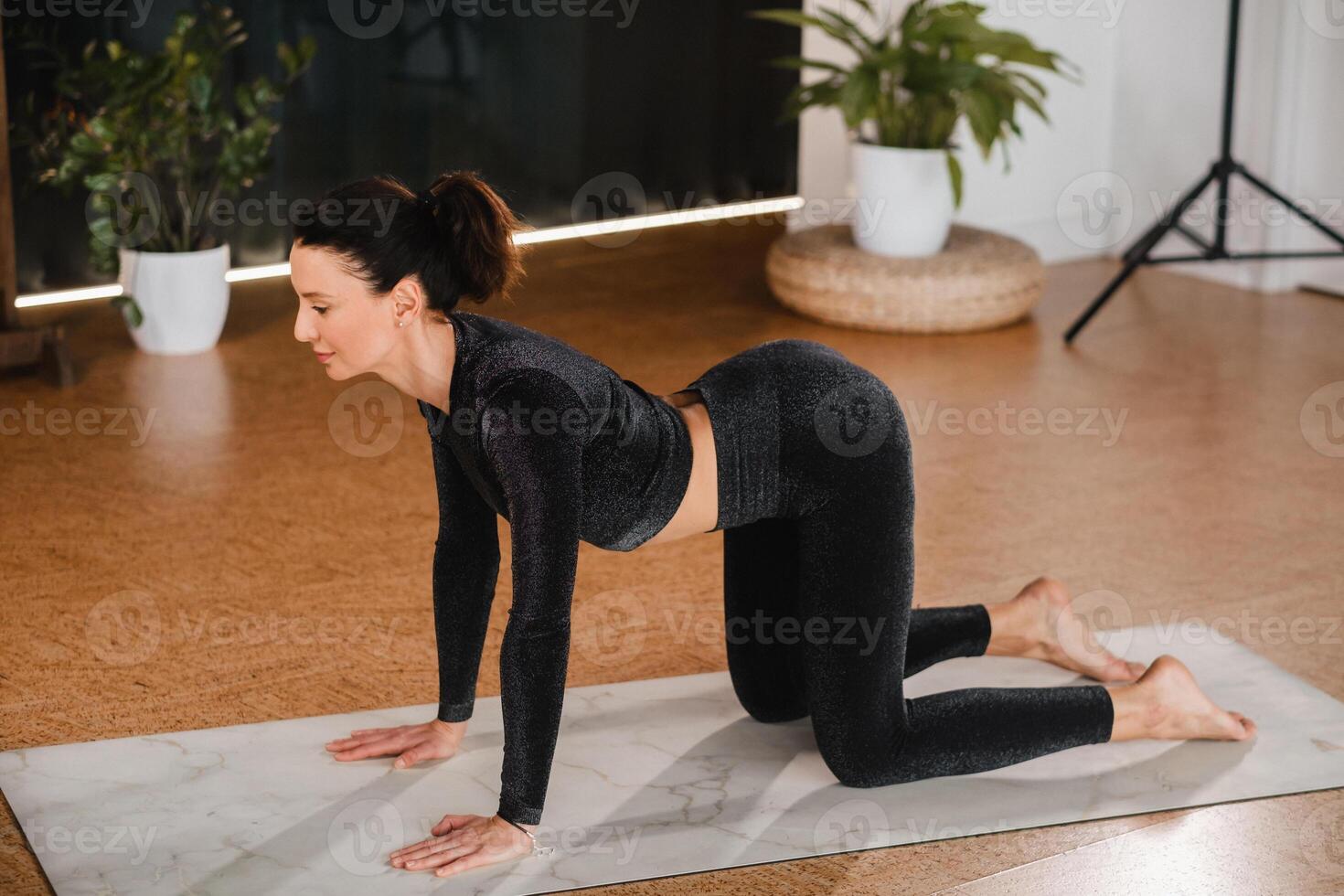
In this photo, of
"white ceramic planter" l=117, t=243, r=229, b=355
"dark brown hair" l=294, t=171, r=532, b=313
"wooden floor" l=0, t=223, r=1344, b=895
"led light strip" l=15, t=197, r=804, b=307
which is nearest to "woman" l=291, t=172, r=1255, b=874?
"dark brown hair" l=294, t=171, r=532, b=313

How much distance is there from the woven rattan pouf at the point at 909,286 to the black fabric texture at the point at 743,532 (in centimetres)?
195

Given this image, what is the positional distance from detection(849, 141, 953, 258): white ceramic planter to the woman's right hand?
88.3 inches

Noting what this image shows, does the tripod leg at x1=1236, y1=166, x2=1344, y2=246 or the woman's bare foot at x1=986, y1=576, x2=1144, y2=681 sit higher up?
the tripod leg at x1=1236, y1=166, x2=1344, y2=246

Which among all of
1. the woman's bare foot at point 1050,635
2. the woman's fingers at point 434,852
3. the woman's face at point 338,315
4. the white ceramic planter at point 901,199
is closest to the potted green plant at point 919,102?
the white ceramic planter at point 901,199

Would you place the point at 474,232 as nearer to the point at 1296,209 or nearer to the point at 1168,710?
the point at 1168,710

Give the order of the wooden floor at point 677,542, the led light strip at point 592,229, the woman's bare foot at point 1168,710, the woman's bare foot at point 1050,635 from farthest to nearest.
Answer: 1. the led light strip at point 592,229
2. the woman's bare foot at point 1050,635
3. the woman's bare foot at point 1168,710
4. the wooden floor at point 677,542

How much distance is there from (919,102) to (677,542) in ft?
5.46

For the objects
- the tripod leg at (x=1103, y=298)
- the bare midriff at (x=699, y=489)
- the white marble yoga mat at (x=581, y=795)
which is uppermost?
the bare midriff at (x=699, y=489)

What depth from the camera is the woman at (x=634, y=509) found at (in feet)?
4.84

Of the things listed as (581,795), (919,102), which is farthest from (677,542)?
(919,102)

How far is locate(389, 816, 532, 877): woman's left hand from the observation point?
156 centimetres

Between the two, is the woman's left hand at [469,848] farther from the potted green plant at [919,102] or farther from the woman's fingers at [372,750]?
the potted green plant at [919,102]

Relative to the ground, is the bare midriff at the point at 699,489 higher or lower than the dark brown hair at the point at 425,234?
lower

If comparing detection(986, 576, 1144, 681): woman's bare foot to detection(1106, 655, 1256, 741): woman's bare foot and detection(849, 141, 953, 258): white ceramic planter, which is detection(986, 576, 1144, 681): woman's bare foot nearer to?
detection(1106, 655, 1256, 741): woman's bare foot
